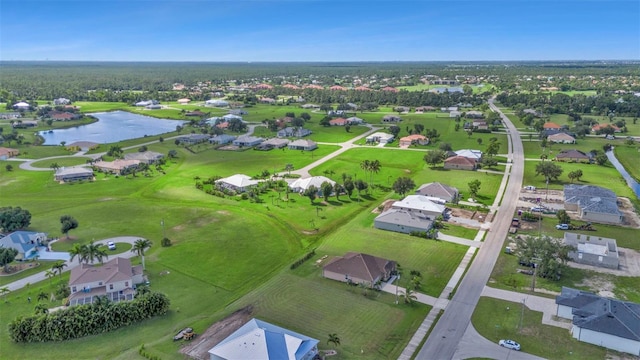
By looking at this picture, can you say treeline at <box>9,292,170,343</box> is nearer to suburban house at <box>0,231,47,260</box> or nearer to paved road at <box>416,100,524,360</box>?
suburban house at <box>0,231,47,260</box>

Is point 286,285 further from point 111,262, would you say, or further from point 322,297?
point 111,262

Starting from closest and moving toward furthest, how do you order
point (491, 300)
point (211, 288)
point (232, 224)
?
point (491, 300), point (211, 288), point (232, 224)

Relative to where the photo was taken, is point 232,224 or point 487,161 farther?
point 487,161

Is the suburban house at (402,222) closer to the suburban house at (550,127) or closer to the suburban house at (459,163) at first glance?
the suburban house at (459,163)

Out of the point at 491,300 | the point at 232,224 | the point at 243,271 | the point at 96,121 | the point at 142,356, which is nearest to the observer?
the point at 142,356

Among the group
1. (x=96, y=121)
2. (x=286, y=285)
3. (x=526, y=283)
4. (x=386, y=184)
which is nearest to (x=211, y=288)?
(x=286, y=285)
